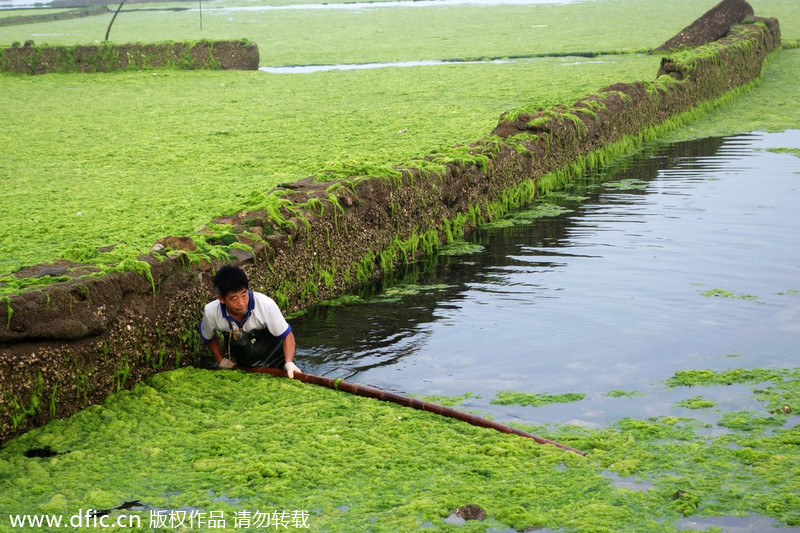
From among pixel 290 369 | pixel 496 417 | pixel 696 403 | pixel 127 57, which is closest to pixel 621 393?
pixel 696 403

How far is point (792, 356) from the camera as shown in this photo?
5.50 metres

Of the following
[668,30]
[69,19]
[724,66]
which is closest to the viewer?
[724,66]

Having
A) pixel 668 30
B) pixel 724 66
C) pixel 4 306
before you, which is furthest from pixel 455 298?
pixel 668 30

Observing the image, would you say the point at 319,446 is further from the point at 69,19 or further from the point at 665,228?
the point at 69,19

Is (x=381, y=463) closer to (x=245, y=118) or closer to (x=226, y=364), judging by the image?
(x=226, y=364)

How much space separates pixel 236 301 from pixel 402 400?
1.11 m

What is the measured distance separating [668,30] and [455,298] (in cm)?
2046

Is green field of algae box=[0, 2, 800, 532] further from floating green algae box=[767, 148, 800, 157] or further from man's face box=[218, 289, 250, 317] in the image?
floating green algae box=[767, 148, 800, 157]

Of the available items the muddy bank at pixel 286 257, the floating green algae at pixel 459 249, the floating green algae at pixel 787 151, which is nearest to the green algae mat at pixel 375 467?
the muddy bank at pixel 286 257

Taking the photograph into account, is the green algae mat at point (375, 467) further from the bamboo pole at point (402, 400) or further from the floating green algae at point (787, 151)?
the floating green algae at point (787, 151)

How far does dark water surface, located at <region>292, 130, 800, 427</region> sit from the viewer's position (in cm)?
540

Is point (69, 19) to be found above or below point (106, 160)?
above

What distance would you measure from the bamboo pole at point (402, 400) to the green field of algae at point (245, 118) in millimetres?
1277

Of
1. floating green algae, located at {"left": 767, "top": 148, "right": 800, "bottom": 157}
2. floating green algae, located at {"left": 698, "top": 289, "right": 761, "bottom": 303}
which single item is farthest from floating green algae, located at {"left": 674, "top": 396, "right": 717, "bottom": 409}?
floating green algae, located at {"left": 767, "top": 148, "right": 800, "bottom": 157}
